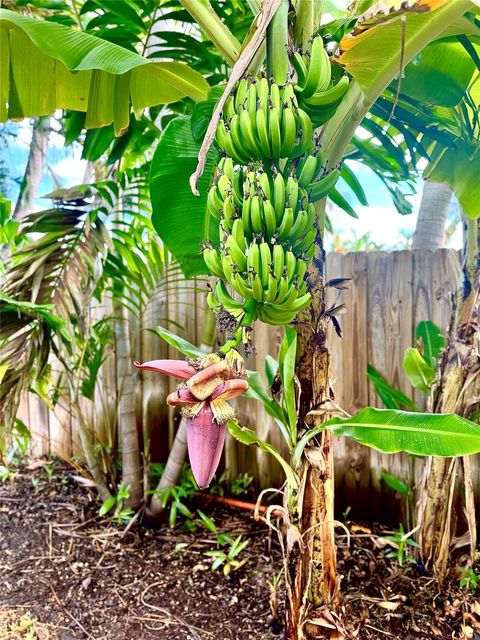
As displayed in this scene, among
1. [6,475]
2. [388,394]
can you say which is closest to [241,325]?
[388,394]

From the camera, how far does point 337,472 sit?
202cm

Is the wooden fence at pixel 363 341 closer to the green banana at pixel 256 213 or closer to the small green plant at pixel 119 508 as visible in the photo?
the small green plant at pixel 119 508

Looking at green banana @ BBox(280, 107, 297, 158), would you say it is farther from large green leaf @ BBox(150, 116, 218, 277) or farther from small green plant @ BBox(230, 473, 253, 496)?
small green plant @ BBox(230, 473, 253, 496)

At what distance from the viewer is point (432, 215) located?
1927 millimetres

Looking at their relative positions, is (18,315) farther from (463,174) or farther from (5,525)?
(463,174)

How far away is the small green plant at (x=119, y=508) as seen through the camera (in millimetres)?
1957

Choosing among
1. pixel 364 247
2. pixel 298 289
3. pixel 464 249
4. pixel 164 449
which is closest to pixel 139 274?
pixel 164 449

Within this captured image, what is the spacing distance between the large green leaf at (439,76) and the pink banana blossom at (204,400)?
996mm

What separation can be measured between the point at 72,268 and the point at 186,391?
3.86 ft

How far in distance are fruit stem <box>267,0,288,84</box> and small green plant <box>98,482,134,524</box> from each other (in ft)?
6.14

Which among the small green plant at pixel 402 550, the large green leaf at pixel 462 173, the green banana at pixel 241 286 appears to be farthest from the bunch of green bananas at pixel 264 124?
the small green plant at pixel 402 550

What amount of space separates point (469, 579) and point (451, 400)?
0.62 meters

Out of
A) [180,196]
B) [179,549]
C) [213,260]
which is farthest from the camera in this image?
[179,549]

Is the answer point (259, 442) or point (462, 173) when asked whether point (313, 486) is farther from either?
point (462, 173)
